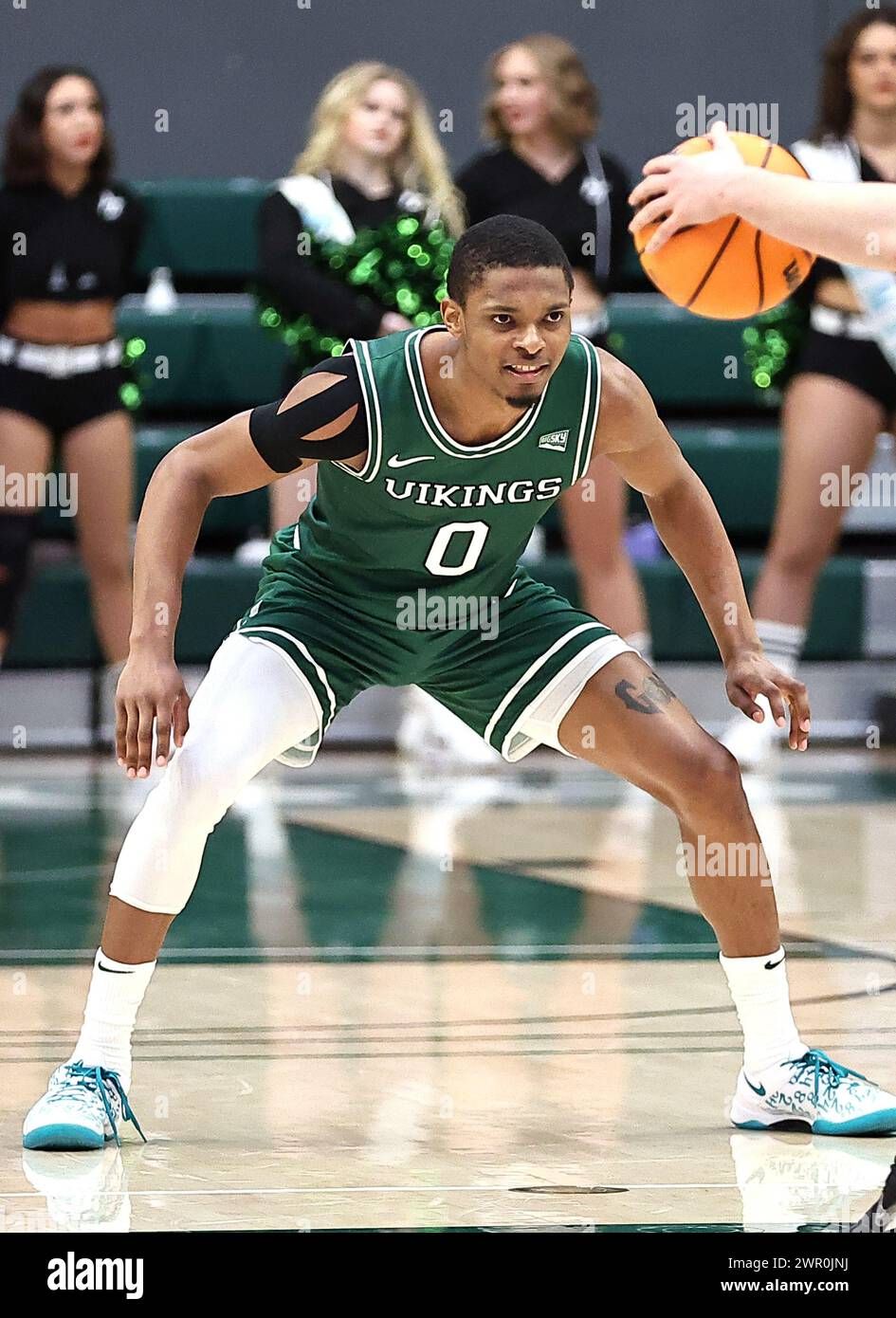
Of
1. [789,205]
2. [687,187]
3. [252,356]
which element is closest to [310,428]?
[687,187]

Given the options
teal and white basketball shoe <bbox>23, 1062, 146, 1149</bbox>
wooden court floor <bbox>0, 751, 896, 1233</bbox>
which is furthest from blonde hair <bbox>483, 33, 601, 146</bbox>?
teal and white basketball shoe <bbox>23, 1062, 146, 1149</bbox>

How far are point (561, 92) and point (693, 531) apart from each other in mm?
4942

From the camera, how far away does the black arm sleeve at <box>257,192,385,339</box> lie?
336 inches

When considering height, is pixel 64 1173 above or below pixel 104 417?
below

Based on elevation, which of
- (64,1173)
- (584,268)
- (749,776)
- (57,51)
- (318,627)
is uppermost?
(57,51)

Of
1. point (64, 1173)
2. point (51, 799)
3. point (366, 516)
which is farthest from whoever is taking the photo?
point (51, 799)

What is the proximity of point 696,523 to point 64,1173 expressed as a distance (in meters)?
1.51

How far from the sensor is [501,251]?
148 inches

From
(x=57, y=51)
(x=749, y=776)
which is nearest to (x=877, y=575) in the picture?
(x=749, y=776)

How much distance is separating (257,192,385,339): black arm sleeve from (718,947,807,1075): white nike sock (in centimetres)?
485

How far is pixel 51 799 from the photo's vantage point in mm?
8086

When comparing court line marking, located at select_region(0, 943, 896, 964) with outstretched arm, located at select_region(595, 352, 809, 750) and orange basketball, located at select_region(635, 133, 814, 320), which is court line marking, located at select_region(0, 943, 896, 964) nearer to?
outstretched arm, located at select_region(595, 352, 809, 750)
